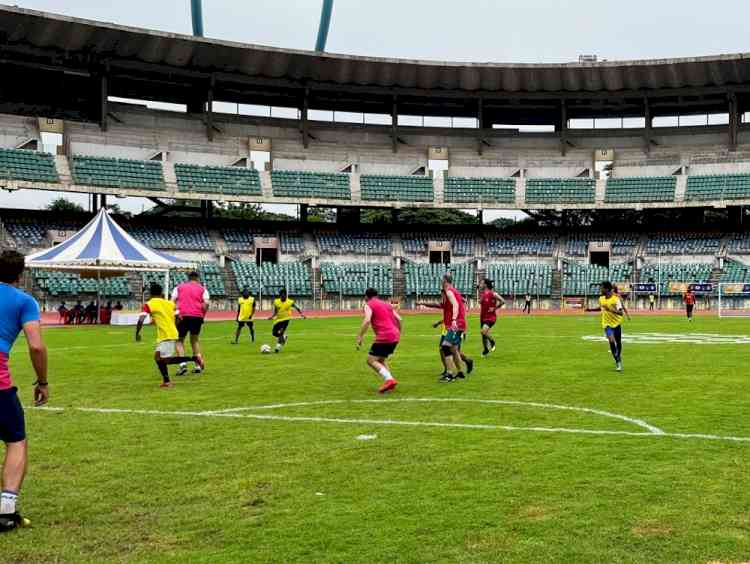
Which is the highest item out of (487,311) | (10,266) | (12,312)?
(10,266)

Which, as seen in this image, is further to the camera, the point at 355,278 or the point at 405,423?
the point at 355,278

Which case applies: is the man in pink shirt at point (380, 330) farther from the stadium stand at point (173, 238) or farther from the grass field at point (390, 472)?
the stadium stand at point (173, 238)

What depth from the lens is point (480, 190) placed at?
192ft

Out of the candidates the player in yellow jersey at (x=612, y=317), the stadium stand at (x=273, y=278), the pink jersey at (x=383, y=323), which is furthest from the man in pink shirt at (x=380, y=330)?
the stadium stand at (x=273, y=278)

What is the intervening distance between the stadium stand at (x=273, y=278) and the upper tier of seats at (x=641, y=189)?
939 inches

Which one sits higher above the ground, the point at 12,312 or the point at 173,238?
the point at 173,238

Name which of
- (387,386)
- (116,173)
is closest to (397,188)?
(116,173)

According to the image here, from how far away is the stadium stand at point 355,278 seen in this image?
53.0 metres

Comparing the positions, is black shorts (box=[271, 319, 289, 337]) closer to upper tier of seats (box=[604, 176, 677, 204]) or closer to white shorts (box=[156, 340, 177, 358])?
white shorts (box=[156, 340, 177, 358])

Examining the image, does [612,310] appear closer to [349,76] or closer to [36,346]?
[36,346]

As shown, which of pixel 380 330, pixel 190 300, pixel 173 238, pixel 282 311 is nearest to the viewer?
A: pixel 380 330

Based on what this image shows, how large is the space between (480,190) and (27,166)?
32.1 m

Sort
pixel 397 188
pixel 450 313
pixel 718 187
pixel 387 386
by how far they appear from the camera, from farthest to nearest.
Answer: pixel 397 188 → pixel 718 187 → pixel 450 313 → pixel 387 386

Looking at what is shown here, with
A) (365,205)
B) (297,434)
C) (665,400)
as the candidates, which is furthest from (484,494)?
(365,205)
